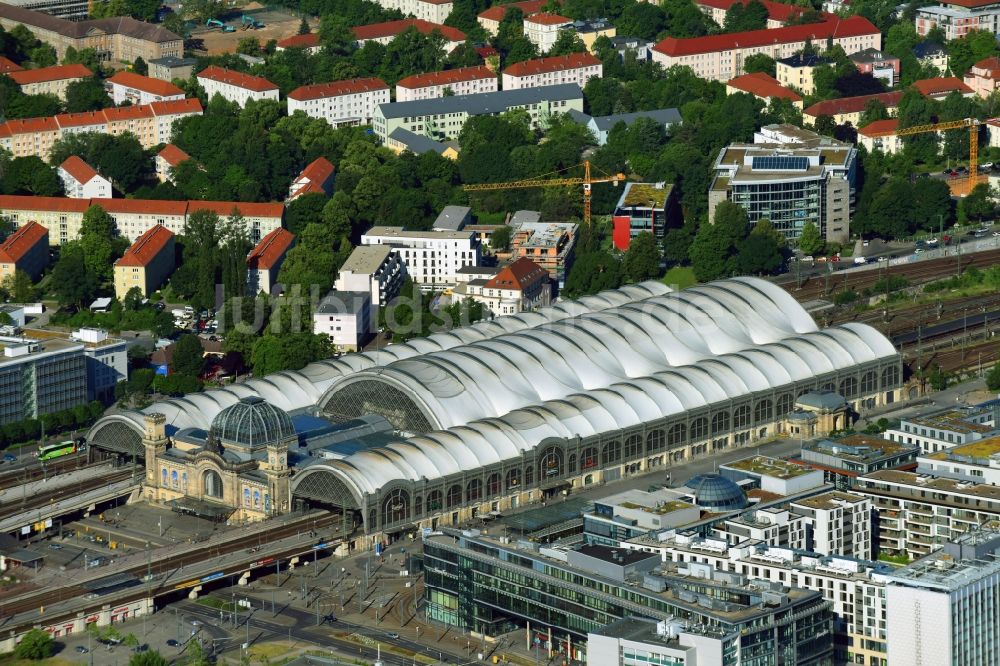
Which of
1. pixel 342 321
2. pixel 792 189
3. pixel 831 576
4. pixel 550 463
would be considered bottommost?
pixel 831 576

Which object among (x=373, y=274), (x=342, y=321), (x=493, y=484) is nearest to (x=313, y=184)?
(x=373, y=274)

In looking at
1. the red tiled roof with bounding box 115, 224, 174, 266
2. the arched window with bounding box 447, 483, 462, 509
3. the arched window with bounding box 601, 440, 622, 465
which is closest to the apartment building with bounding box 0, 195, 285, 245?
the red tiled roof with bounding box 115, 224, 174, 266

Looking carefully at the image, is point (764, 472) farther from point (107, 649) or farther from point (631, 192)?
point (631, 192)

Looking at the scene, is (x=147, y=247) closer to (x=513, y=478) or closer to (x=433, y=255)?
(x=433, y=255)

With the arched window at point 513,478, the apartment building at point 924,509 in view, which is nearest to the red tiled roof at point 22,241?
the arched window at point 513,478

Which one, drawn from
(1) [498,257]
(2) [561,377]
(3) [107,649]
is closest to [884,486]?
(2) [561,377]
